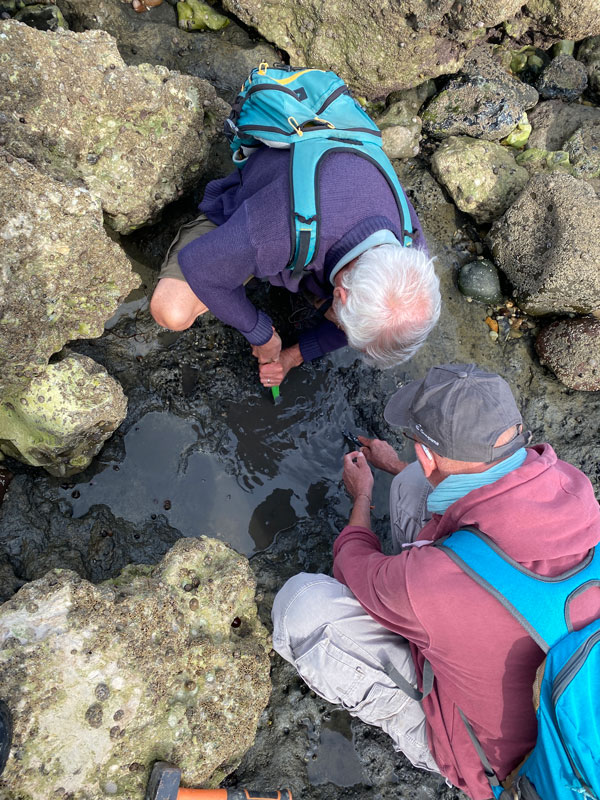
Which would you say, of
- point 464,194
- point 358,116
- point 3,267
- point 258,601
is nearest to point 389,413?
point 258,601

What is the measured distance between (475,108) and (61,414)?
3458 mm

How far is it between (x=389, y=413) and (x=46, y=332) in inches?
62.1

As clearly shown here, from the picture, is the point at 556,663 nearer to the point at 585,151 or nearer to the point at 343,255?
the point at 343,255

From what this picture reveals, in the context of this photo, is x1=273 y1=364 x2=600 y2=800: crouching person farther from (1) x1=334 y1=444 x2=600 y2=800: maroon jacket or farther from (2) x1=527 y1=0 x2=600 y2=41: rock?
(2) x1=527 y1=0 x2=600 y2=41: rock

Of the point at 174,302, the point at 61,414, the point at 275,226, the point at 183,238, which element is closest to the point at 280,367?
the point at 174,302

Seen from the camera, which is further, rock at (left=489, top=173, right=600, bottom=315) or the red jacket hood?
rock at (left=489, top=173, right=600, bottom=315)

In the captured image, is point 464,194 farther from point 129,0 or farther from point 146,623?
point 146,623

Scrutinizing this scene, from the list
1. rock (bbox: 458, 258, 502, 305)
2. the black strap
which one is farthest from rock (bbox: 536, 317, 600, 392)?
the black strap

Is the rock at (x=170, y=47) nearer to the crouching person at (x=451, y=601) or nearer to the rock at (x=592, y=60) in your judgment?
the rock at (x=592, y=60)

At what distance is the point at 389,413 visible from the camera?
2432 mm

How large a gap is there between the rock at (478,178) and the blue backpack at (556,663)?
8.66 feet

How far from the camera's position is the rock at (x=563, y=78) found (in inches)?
164

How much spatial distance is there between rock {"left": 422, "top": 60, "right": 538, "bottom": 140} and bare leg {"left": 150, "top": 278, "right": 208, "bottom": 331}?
2339mm

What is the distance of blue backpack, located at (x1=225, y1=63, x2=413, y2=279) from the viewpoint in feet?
7.72
